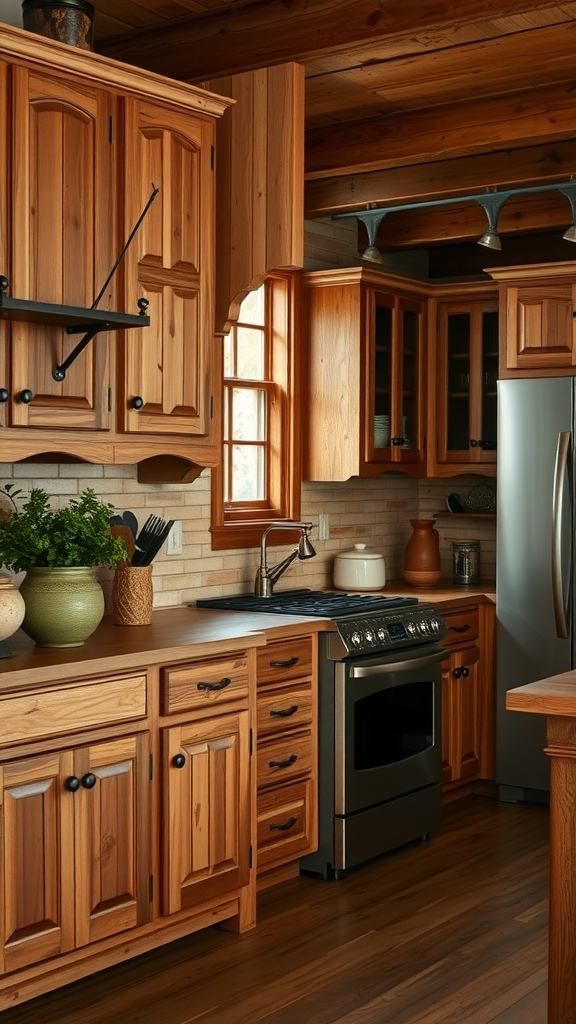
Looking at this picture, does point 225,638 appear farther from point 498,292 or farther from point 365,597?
point 498,292

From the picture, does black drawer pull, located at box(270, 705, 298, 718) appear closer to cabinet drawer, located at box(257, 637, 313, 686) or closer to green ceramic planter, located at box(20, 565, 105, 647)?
cabinet drawer, located at box(257, 637, 313, 686)

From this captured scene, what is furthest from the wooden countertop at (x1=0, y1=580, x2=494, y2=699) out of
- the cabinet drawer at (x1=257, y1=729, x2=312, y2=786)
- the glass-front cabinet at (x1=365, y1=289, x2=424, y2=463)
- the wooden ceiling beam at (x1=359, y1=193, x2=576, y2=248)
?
the wooden ceiling beam at (x1=359, y1=193, x2=576, y2=248)

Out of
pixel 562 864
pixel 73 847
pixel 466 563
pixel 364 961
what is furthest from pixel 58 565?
pixel 466 563

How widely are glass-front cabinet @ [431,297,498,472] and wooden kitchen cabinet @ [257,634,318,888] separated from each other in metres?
1.95

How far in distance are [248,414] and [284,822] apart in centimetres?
188

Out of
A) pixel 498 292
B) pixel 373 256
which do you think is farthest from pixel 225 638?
pixel 498 292

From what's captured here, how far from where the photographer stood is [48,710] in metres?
3.12

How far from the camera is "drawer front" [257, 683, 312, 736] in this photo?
4160 millimetres

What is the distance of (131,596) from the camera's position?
404 centimetres

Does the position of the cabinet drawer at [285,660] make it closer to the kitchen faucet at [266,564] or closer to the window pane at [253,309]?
the kitchen faucet at [266,564]

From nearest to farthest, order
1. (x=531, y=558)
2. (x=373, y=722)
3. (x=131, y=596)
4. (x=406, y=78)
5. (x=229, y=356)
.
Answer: (x=131, y=596), (x=406, y=78), (x=373, y=722), (x=229, y=356), (x=531, y=558)

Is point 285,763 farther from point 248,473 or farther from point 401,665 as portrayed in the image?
point 248,473

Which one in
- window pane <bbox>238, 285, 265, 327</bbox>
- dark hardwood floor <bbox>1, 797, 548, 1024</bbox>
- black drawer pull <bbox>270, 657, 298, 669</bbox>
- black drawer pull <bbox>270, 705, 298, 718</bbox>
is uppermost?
window pane <bbox>238, 285, 265, 327</bbox>

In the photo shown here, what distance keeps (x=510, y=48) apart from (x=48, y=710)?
2623mm
